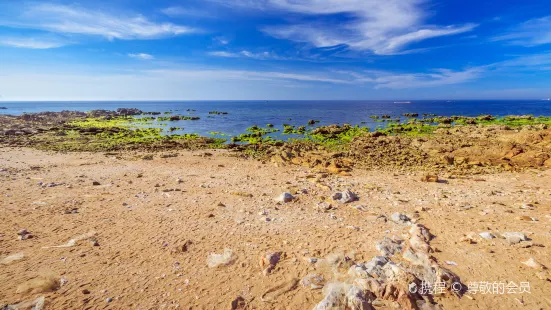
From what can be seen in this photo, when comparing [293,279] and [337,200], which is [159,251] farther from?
[337,200]

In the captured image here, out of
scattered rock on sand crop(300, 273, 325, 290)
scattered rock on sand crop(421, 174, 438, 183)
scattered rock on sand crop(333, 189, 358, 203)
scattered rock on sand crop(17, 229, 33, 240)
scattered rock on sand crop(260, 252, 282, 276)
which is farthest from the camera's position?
scattered rock on sand crop(421, 174, 438, 183)

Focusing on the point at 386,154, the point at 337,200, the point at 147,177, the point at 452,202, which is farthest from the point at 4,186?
the point at 386,154

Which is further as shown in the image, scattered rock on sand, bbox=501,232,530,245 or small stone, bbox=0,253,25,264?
scattered rock on sand, bbox=501,232,530,245

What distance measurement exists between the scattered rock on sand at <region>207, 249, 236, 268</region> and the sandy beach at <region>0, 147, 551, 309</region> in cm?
11

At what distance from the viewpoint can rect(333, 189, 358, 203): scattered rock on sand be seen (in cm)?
1068

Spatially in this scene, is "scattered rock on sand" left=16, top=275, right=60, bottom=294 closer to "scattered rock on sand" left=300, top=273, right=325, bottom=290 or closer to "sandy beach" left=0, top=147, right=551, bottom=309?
"sandy beach" left=0, top=147, right=551, bottom=309

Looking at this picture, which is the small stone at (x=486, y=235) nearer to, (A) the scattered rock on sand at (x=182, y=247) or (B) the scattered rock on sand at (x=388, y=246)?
(B) the scattered rock on sand at (x=388, y=246)

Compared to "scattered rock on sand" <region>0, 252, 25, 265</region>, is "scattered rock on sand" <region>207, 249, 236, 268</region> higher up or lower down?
higher up

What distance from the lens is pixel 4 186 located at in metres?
12.3

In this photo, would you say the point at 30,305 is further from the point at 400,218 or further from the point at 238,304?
the point at 400,218

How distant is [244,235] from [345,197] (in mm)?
4758

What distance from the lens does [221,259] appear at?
270 inches

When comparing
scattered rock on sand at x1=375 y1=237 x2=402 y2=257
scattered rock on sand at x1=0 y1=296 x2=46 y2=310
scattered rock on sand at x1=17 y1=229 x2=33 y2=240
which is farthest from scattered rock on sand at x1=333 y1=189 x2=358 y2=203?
scattered rock on sand at x1=17 y1=229 x2=33 y2=240

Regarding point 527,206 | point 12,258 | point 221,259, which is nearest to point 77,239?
point 12,258
